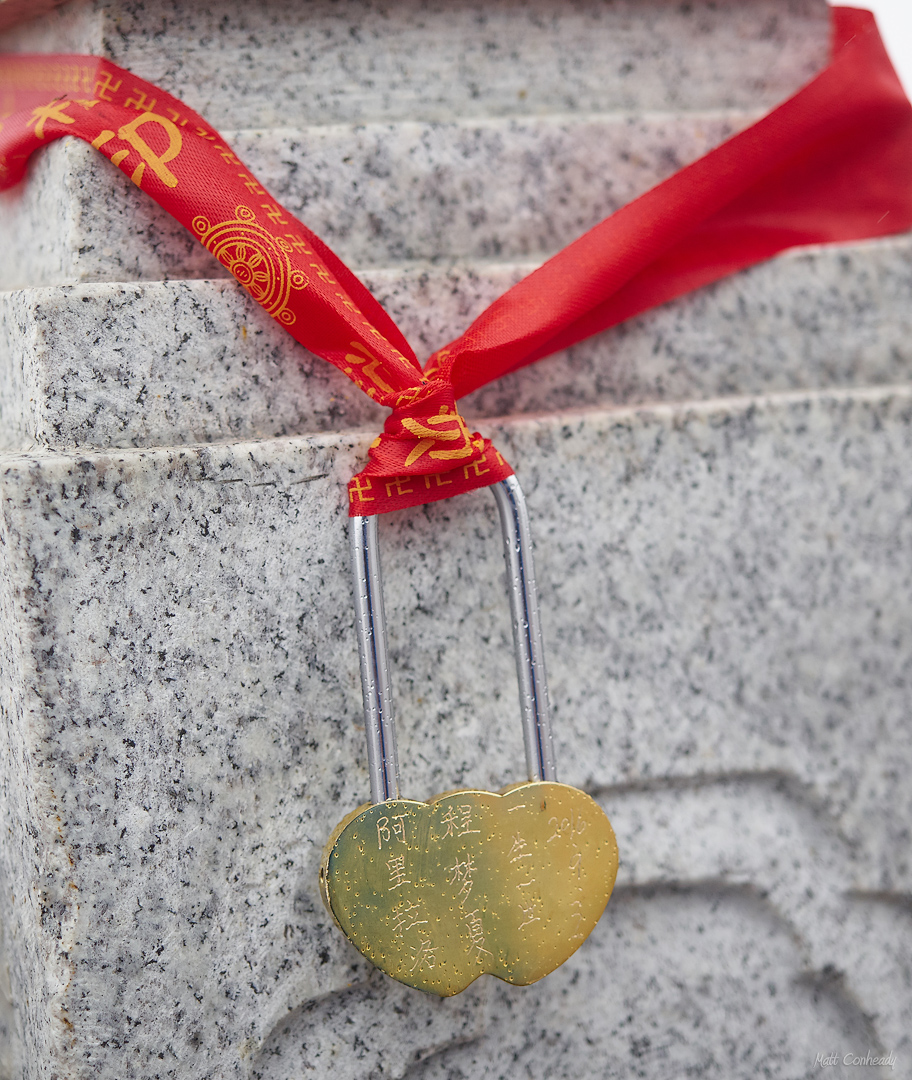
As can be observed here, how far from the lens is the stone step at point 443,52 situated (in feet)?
1.87

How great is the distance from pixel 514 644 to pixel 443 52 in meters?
0.44

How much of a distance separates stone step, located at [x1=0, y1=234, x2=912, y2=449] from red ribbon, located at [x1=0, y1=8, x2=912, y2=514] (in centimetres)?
2

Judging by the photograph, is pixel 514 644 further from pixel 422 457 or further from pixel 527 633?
pixel 422 457

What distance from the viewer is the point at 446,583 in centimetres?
57

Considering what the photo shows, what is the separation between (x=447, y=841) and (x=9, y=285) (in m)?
0.50

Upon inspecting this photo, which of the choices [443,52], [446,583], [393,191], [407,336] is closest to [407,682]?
[446,583]

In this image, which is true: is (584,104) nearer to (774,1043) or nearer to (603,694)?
(603,694)

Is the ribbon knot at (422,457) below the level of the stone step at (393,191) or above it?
below

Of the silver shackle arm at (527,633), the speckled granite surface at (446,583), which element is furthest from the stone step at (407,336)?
the silver shackle arm at (527,633)

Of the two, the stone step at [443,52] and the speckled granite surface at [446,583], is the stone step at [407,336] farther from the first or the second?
the stone step at [443,52]

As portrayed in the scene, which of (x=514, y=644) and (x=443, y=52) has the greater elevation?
(x=443, y=52)

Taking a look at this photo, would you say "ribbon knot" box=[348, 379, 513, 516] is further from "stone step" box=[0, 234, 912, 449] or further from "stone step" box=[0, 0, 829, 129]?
"stone step" box=[0, 0, 829, 129]

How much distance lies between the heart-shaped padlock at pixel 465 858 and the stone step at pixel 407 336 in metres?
0.12

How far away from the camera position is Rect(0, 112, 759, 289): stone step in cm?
53
